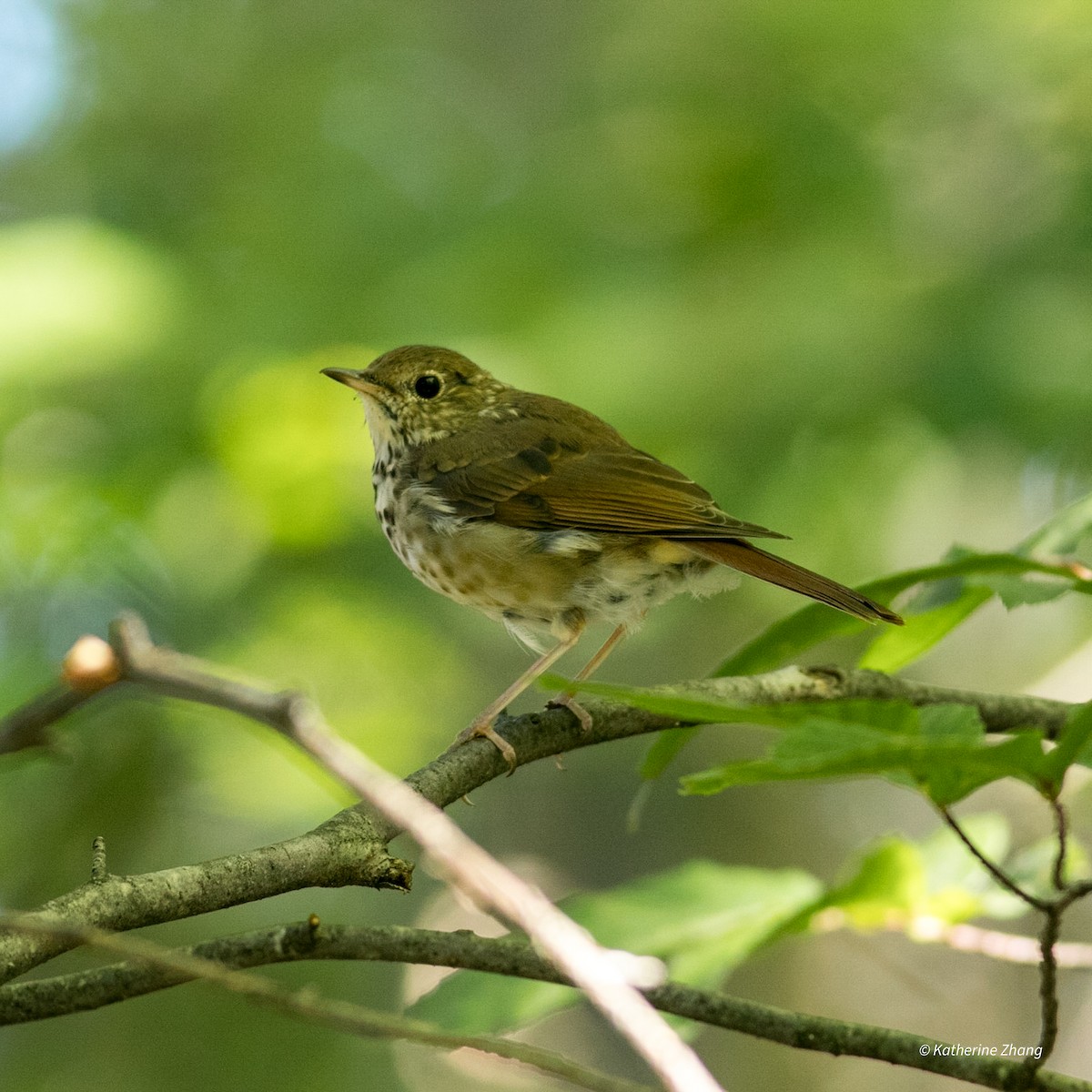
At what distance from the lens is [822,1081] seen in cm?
779

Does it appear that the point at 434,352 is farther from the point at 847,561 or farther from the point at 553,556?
the point at 847,561

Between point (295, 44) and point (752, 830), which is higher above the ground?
point (295, 44)

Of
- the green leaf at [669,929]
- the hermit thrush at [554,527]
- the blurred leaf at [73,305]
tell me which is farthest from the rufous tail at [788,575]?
the blurred leaf at [73,305]

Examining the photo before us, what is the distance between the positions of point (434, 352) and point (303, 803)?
2046 mm

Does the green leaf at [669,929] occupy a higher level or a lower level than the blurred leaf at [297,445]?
lower

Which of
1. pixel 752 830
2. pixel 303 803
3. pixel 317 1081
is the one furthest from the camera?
pixel 752 830

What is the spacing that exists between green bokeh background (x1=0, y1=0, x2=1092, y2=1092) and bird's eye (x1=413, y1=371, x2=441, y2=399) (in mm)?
816

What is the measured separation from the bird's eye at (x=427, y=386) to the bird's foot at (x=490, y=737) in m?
1.77

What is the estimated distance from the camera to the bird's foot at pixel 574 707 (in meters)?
3.21

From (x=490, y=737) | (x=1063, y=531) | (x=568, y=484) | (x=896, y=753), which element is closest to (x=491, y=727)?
(x=490, y=737)

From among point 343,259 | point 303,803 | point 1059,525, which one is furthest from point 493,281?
point 1059,525

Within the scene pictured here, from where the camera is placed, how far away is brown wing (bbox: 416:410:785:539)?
3.89 meters

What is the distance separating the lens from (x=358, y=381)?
15.0 feet

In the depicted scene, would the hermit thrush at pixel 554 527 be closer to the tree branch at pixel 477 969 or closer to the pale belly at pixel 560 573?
the pale belly at pixel 560 573
